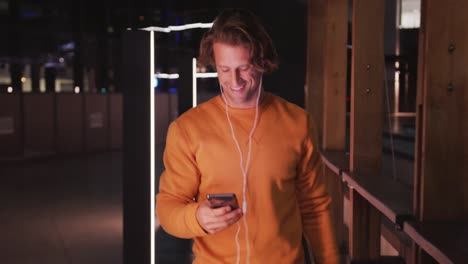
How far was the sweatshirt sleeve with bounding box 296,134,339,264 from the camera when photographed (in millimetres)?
1866

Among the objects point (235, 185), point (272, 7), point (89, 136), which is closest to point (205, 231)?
point (235, 185)

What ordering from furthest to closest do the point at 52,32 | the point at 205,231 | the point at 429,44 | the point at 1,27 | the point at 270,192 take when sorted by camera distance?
1. the point at 52,32
2. the point at 1,27
3. the point at 429,44
4. the point at 270,192
5. the point at 205,231

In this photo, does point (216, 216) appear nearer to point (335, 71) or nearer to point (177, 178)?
point (177, 178)

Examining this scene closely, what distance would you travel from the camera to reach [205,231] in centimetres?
162

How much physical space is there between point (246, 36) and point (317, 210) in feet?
2.10

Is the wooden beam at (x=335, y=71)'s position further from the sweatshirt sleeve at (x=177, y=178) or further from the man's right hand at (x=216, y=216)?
the man's right hand at (x=216, y=216)

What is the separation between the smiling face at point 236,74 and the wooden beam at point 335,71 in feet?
11.2

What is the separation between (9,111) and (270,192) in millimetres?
11879

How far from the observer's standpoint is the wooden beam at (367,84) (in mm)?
3906

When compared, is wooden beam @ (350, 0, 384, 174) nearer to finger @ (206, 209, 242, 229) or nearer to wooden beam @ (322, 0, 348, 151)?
wooden beam @ (322, 0, 348, 151)

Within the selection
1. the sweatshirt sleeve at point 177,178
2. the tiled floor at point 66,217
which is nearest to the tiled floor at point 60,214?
the tiled floor at point 66,217

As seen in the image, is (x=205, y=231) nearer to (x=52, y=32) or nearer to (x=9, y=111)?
(x=9, y=111)

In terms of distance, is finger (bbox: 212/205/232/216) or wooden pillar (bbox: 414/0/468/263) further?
wooden pillar (bbox: 414/0/468/263)

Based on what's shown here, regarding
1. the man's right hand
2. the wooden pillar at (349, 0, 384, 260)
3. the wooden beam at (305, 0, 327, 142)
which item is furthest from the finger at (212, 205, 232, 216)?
the wooden beam at (305, 0, 327, 142)
